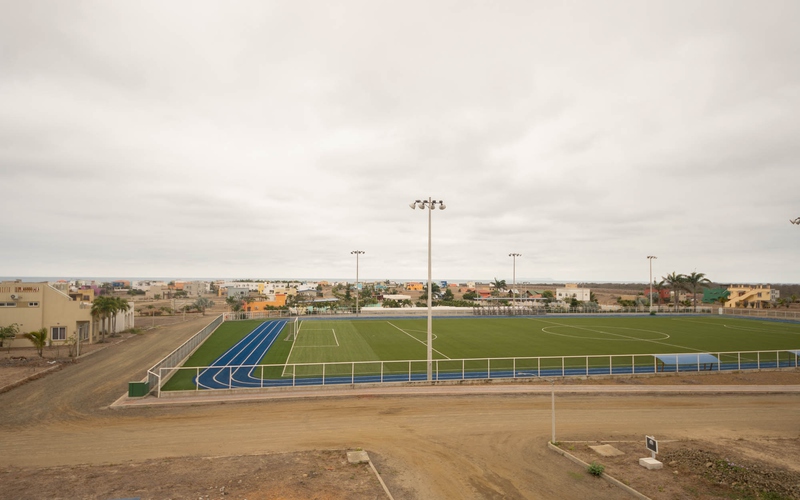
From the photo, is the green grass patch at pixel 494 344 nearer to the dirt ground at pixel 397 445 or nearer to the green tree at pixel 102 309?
the dirt ground at pixel 397 445

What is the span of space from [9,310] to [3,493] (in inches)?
Result: 1517

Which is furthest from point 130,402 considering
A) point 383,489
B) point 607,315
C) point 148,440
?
point 607,315

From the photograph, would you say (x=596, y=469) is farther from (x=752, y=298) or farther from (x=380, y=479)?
(x=752, y=298)

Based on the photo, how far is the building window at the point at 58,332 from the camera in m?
41.6

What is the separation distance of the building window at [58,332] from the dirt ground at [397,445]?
68.2 feet

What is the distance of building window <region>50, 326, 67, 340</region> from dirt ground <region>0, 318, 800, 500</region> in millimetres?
20801

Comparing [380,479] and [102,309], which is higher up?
[102,309]

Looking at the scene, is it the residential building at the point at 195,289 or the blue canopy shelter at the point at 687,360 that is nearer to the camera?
the blue canopy shelter at the point at 687,360

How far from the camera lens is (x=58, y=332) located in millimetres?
41844

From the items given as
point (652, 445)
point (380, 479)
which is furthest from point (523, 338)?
point (380, 479)

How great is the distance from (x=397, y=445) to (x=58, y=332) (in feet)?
138

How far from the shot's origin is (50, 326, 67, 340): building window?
41.6 meters

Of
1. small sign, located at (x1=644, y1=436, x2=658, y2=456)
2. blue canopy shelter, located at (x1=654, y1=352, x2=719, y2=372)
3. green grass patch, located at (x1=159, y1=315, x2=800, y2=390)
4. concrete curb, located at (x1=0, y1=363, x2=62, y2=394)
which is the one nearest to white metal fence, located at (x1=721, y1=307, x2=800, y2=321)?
green grass patch, located at (x1=159, y1=315, x2=800, y2=390)

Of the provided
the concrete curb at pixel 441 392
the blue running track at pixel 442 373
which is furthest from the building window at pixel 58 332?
the concrete curb at pixel 441 392
